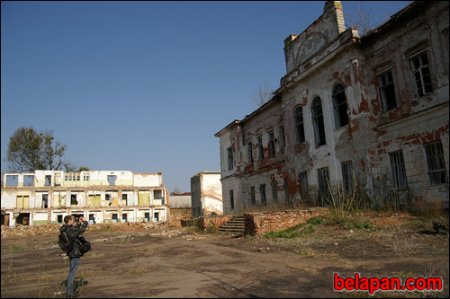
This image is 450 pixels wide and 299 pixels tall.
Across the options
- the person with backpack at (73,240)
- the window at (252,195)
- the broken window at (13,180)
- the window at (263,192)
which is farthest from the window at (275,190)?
the broken window at (13,180)

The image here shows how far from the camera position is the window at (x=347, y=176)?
17041 millimetres

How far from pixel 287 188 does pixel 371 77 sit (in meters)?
8.92

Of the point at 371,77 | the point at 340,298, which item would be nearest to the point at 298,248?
the point at 340,298

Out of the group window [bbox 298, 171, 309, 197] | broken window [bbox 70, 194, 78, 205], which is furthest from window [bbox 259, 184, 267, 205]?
broken window [bbox 70, 194, 78, 205]

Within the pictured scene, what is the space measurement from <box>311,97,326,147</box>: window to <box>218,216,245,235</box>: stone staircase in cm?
615

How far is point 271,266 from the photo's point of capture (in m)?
9.31

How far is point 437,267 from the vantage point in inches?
289

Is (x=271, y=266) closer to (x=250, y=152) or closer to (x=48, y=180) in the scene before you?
(x=250, y=152)

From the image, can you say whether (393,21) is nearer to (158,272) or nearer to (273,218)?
(273,218)

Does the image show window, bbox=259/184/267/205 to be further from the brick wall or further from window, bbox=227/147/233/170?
the brick wall

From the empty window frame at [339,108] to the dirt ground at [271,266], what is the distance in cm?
549

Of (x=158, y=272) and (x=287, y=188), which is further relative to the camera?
(x=287, y=188)

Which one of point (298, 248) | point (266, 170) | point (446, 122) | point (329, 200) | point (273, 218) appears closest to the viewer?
point (298, 248)

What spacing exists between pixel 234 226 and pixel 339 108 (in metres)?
8.56
